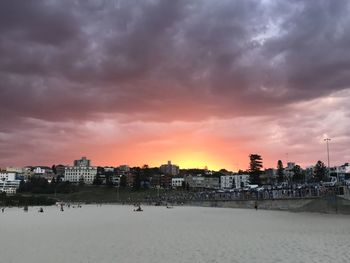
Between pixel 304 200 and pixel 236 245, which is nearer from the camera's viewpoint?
pixel 236 245

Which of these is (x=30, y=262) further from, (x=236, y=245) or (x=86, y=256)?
(x=236, y=245)

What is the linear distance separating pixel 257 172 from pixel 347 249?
550 feet

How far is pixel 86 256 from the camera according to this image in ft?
79.0

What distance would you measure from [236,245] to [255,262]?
7116 millimetres

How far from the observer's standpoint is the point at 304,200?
75.1 meters

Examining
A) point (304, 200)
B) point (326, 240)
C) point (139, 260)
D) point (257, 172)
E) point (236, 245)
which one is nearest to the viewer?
point (139, 260)

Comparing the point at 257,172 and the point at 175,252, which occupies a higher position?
the point at 257,172

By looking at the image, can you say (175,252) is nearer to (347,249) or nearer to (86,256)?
(86,256)

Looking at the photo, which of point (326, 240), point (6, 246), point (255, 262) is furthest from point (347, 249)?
point (6, 246)

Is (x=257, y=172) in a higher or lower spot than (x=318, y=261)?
higher

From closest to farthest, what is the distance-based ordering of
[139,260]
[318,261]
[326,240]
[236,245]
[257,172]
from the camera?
1. [318,261]
2. [139,260]
3. [236,245]
4. [326,240]
5. [257,172]

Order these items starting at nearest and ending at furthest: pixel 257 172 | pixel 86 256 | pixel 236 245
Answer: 1. pixel 86 256
2. pixel 236 245
3. pixel 257 172

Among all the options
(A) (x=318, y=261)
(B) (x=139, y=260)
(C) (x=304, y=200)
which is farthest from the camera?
(C) (x=304, y=200)

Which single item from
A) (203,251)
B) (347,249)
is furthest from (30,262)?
(347,249)
